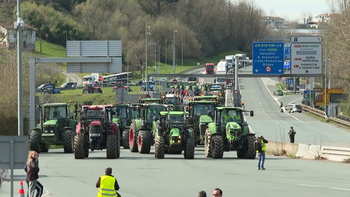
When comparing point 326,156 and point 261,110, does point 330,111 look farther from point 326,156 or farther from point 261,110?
point 326,156

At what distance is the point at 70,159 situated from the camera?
34.5 metres

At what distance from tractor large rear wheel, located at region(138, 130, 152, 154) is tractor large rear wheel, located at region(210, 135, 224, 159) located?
10.9ft

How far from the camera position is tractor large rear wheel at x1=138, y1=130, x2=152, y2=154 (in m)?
36.5

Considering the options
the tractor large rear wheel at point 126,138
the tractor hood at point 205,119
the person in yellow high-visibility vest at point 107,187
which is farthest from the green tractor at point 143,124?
the person in yellow high-visibility vest at point 107,187

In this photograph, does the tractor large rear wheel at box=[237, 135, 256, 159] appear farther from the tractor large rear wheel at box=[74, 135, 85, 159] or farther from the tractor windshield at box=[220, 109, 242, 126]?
the tractor large rear wheel at box=[74, 135, 85, 159]

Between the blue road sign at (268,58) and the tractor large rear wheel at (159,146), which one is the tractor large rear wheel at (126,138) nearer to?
the tractor large rear wheel at (159,146)

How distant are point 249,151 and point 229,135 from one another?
1283mm

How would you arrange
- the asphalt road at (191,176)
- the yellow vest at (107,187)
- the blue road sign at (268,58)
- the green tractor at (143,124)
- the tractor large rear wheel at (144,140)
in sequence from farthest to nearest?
the blue road sign at (268,58), the green tractor at (143,124), the tractor large rear wheel at (144,140), the asphalt road at (191,176), the yellow vest at (107,187)

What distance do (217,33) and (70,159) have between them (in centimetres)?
14931

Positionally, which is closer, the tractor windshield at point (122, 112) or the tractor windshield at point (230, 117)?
the tractor windshield at point (230, 117)

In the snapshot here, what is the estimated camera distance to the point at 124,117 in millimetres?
44312

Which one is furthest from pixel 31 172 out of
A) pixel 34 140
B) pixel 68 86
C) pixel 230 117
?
pixel 68 86

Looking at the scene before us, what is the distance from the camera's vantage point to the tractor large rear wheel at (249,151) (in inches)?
1327

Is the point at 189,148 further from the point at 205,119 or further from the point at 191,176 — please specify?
the point at 191,176
